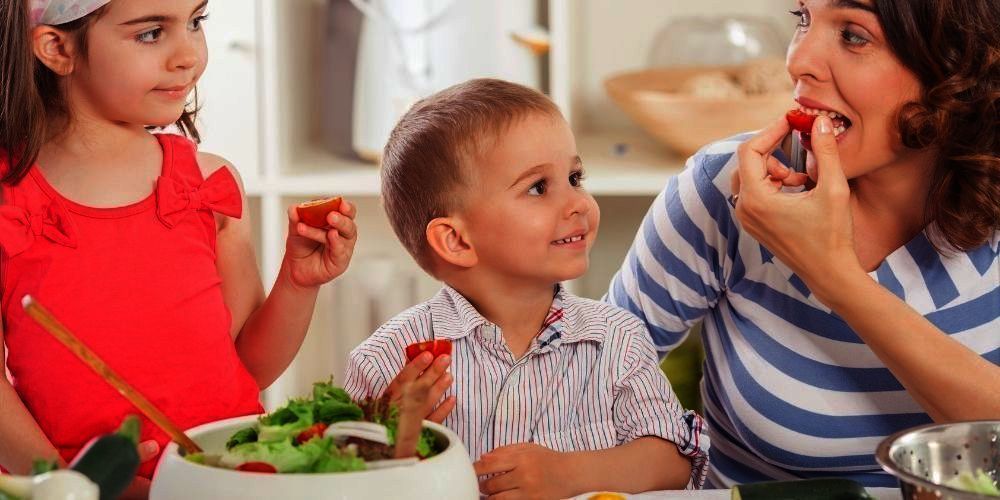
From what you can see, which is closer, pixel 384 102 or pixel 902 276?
pixel 902 276

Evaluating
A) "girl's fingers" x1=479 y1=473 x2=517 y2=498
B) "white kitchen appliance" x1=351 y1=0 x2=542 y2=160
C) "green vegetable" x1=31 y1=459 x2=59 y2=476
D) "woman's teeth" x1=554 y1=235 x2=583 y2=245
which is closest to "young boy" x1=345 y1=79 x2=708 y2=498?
"woman's teeth" x1=554 y1=235 x2=583 y2=245

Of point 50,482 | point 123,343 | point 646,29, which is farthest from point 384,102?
point 50,482

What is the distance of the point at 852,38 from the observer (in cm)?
130

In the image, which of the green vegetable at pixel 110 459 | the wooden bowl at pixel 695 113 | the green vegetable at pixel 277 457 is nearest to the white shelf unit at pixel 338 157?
the wooden bowl at pixel 695 113

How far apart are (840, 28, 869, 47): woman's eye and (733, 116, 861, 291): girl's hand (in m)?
0.08

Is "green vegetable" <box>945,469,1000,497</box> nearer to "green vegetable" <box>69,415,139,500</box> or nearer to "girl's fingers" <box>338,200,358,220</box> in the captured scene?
"green vegetable" <box>69,415,139,500</box>

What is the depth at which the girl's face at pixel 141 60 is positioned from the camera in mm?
1271

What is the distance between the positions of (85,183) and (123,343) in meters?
0.18

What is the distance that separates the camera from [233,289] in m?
1.44

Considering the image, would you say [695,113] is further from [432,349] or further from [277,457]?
[277,457]

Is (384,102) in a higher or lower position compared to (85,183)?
higher

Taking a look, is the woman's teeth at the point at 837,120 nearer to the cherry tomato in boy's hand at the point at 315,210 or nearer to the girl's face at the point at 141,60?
the cherry tomato in boy's hand at the point at 315,210

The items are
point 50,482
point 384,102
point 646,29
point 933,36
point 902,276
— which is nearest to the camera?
point 50,482

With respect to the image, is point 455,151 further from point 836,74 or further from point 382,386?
point 836,74
